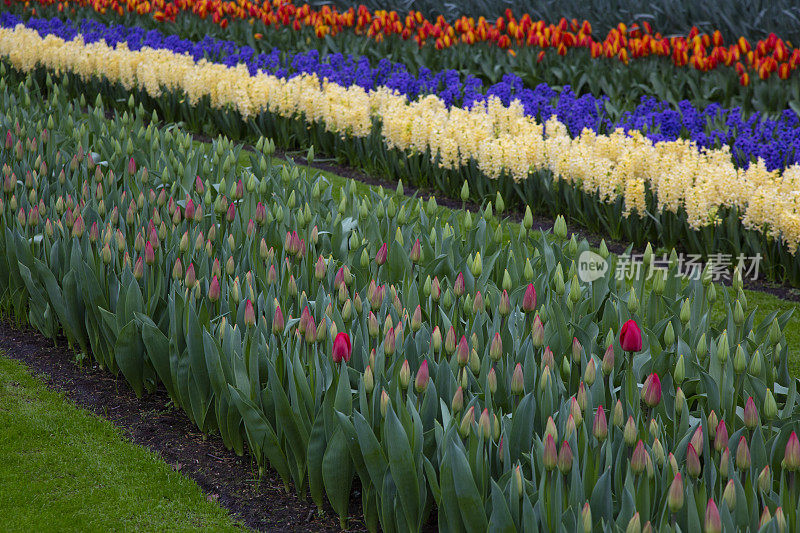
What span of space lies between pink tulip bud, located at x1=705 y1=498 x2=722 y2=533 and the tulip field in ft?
0.38

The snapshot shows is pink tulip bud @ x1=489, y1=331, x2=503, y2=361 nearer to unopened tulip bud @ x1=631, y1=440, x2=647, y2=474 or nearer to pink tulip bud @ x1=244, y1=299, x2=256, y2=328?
unopened tulip bud @ x1=631, y1=440, x2=647, y2=474

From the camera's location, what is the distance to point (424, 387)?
265 centimetres

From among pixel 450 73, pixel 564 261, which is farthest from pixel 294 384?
pixel 450 73

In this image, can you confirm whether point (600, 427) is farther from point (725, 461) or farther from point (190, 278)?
point (190, 278)

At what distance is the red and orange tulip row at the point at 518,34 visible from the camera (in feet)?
31.1

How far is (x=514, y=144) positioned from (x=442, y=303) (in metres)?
3.21

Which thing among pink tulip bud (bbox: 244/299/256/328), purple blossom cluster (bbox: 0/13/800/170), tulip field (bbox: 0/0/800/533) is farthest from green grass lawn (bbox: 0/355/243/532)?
purple blossom cluster (bbox: 0/13/800/170)

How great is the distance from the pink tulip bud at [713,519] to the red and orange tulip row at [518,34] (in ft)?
25.5

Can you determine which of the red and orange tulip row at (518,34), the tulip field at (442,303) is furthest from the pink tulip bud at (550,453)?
the red and orange tulip row at (518,34)

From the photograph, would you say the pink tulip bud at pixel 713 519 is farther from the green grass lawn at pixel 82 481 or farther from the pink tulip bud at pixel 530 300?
the green grass lawn at pixel 82 481

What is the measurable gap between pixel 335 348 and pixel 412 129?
4.59 m

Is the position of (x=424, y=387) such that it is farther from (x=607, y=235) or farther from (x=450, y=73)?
(x=450, y=73)

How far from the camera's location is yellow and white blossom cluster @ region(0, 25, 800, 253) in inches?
214
